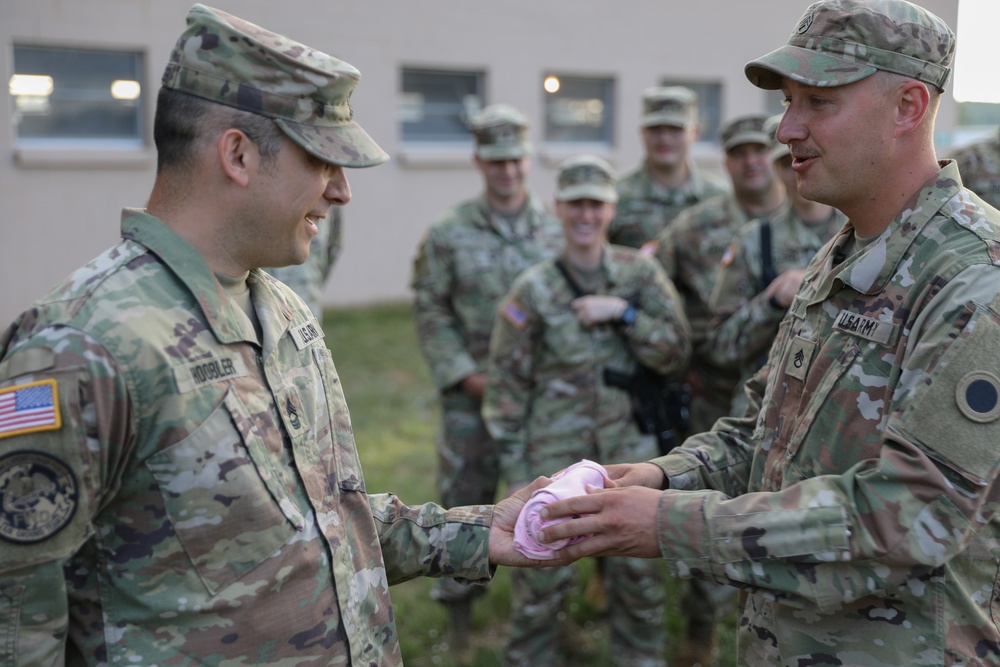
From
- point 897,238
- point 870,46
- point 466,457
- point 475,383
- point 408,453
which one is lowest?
point 408,453

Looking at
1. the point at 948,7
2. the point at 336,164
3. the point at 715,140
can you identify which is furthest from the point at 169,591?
the point at 715,140

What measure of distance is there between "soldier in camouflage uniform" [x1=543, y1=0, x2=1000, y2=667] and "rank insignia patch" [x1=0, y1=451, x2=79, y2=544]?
1.19m

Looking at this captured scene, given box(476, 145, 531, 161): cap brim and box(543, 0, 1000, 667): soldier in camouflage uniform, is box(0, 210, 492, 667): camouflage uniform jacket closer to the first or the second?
box(543, 0, 1000, 667): soldier in camouflage uniform

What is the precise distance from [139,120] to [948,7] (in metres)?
9.49

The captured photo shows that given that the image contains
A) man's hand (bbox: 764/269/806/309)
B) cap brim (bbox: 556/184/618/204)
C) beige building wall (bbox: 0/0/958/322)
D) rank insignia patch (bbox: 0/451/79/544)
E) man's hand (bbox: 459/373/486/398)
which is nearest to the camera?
rank insignia patch (bbox: 0/451/79/544)

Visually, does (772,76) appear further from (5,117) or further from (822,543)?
(5,117)

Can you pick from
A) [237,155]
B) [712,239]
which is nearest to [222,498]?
[237,155]

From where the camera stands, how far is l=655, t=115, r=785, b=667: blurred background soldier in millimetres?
5652

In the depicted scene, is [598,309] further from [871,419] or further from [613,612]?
[871,419]

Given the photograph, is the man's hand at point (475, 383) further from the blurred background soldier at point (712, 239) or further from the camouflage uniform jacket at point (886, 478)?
the camouflage uniform jacket at point (886, 478)

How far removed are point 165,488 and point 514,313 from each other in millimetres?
3098

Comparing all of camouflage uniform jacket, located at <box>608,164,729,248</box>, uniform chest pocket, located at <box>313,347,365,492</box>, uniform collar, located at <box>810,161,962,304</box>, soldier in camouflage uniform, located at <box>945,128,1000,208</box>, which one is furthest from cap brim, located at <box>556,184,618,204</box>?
uniform chest pocket, located at <box>313,347,365,492</box>

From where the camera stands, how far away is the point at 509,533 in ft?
8.57

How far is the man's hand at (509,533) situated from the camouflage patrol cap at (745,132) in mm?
3631
